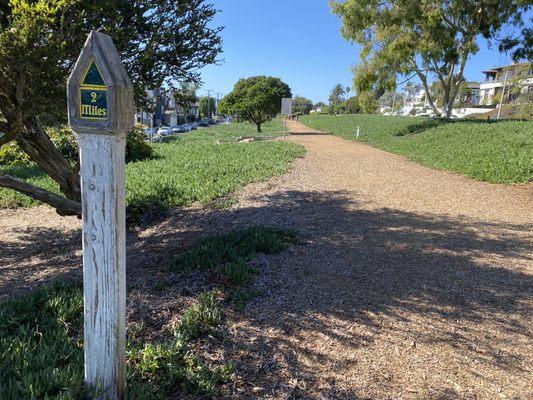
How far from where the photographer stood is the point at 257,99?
1345 inches

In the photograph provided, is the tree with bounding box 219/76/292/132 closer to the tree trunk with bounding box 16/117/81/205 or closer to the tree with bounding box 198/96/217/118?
the tree trunk with bounding box 16/117/81/205

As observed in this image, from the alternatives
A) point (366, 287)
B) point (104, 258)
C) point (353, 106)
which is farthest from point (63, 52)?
point (353, 106)

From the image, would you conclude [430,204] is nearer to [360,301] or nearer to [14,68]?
[360,301]

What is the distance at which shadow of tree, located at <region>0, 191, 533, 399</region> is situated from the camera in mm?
2922

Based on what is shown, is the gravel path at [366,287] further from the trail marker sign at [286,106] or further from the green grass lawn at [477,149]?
the trail marker sign at [286,106]

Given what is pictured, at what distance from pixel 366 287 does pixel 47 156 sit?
16.7ft

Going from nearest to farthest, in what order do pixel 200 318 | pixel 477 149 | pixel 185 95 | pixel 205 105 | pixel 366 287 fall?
pixel 200 318, pixel 366 287, pixel 185 95, pixel 477 149, pixel 205 105

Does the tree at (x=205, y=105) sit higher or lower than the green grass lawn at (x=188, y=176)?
higher

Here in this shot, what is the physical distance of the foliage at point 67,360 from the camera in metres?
2.31

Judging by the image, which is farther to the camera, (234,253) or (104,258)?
(234,253)

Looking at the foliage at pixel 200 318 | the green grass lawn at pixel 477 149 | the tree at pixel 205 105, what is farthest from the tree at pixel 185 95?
the tree at pixel 205 105

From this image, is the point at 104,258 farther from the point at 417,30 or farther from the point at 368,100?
the point at 368,100

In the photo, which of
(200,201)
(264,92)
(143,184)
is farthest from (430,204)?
(264,92)

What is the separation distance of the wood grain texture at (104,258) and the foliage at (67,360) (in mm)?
221
